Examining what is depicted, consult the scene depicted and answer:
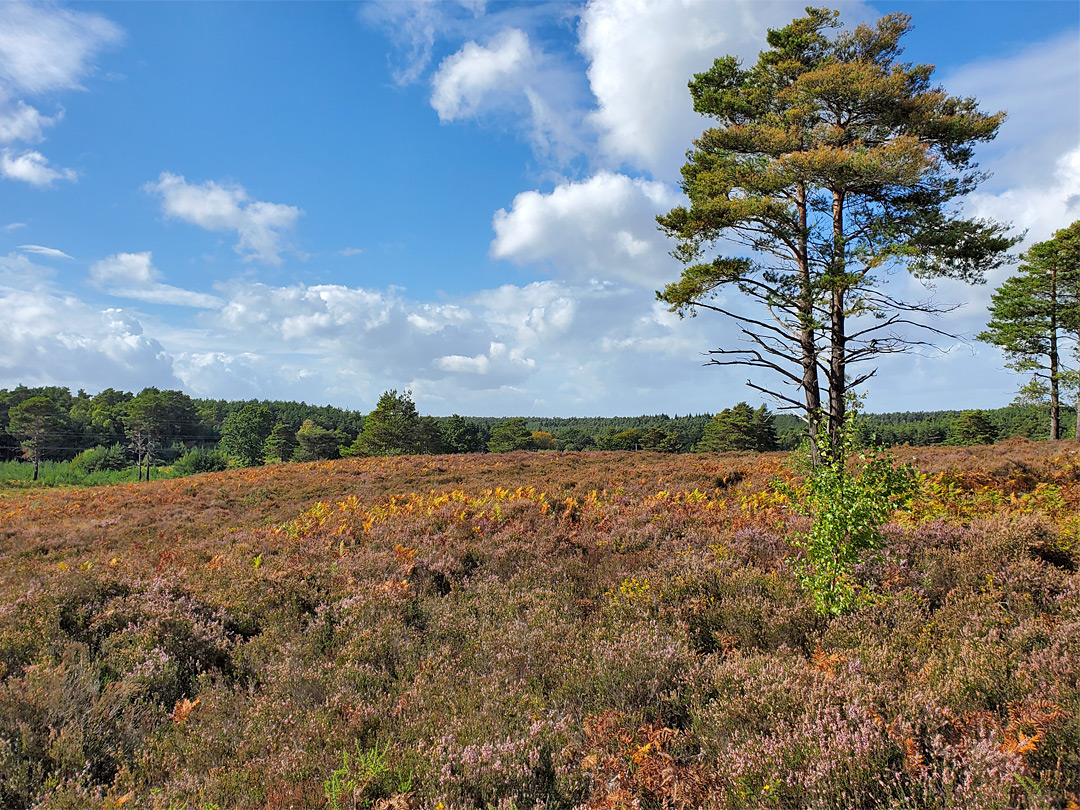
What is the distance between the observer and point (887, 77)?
11.9m

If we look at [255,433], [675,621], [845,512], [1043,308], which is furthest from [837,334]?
[255,433]

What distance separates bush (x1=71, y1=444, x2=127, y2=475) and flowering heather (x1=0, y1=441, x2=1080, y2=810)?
6390 cm

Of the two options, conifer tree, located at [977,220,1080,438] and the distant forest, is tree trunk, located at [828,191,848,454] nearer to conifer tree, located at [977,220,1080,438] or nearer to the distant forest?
conifer tree, located at [977,220,1080,438]

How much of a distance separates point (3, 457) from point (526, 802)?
324 feet

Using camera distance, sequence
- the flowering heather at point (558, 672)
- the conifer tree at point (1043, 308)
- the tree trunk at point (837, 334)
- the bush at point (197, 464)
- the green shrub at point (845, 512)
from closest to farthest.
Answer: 1. the flowering heather at point (558, 672)
2. the green shrub at point (845, 512)
3. the tree trunk at point (837, 334)
4. the conifer tree at point (1043, 308)
5. the bush at point (197, 464)

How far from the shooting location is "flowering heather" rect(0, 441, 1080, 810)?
131 inches

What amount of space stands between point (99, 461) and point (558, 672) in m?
73.6

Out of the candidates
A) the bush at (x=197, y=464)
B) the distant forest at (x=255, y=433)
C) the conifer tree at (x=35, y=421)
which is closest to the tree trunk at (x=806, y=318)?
the distant forest at (x=255, y=433)

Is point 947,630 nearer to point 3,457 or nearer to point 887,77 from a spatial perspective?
point 887,77

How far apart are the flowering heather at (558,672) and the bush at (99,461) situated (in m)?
63.9

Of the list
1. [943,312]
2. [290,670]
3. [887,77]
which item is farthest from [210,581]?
[887,77]

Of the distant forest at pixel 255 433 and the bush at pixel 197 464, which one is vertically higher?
the distant forest at pixel 255 433

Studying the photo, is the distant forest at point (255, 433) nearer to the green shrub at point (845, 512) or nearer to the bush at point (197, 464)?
the bush at point (197, 464)

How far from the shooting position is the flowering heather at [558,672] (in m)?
3.33
